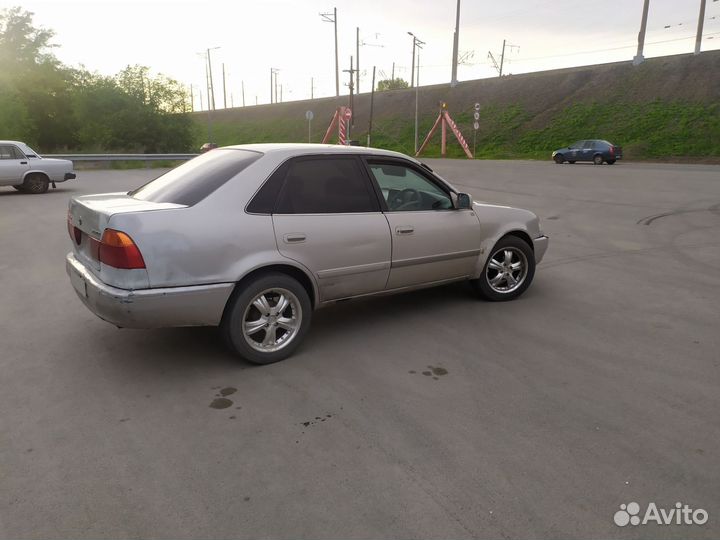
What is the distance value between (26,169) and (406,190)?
13975mm

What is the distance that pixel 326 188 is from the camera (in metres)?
4.52

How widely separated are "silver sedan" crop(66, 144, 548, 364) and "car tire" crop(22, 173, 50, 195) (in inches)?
503

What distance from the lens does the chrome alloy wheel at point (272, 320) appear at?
4.14 meters

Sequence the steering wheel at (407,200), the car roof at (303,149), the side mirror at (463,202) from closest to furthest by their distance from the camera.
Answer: the car roof at (303,149) → the steering wheel at (407,200) → the side mirror at (463,202)

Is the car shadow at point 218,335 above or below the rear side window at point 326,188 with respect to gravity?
below

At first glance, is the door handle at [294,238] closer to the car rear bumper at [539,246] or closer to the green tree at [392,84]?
the car rear bumper at [539,246]

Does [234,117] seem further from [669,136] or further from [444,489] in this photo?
[444,489]

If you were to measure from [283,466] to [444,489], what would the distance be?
2.73ft

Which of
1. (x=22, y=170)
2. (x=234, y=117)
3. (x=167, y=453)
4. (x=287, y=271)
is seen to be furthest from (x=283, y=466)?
(x=234, y=117)

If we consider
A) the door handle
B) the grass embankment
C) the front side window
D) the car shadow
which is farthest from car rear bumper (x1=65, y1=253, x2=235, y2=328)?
the grass embankment

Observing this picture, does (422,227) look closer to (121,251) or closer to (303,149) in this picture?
(303,149)

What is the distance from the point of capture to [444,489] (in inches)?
107

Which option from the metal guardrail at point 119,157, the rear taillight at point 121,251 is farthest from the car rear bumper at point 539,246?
the metal guardrail at point 119,157

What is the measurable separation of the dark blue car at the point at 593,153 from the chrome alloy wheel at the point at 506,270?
27.1 metres
